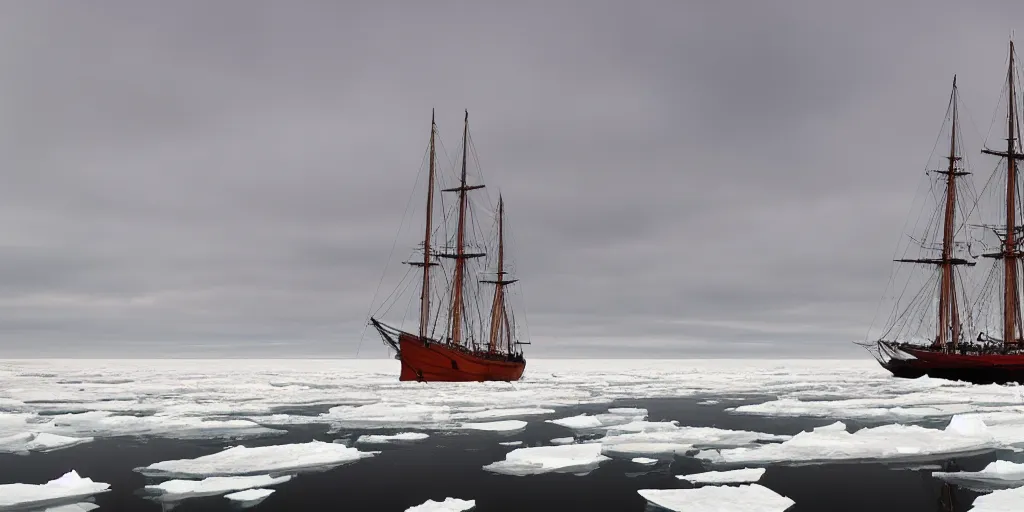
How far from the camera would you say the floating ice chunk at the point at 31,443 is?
19344 mm

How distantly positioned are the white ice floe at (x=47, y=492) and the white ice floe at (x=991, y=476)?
16.1 metres

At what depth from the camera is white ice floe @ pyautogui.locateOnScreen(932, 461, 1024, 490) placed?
44.3ft

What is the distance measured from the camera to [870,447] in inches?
692

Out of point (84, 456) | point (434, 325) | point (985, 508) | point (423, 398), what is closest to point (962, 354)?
point (434, 325)

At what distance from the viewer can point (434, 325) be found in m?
55.5

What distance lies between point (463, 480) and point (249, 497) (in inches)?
163

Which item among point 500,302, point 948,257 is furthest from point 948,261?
point 500,302

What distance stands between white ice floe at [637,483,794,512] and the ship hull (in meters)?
53.2

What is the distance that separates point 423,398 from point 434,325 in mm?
19085

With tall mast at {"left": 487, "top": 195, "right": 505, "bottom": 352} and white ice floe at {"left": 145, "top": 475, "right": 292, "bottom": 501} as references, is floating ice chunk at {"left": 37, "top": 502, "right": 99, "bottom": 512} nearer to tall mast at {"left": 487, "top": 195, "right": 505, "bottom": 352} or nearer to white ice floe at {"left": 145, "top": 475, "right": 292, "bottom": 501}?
white ice floe at {"left": 145, "top": 475, "right": 292, "bottom": 501}

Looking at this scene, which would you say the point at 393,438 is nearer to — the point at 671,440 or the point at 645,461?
the point at 671,440

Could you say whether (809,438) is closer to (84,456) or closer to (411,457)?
(411,457)

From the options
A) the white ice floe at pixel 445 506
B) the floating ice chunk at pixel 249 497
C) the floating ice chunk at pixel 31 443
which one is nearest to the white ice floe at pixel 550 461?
the white ice floe at pixel 445 506

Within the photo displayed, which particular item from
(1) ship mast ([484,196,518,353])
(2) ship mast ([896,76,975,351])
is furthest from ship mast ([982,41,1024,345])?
(1) ship mast ([484,196,518,353])
